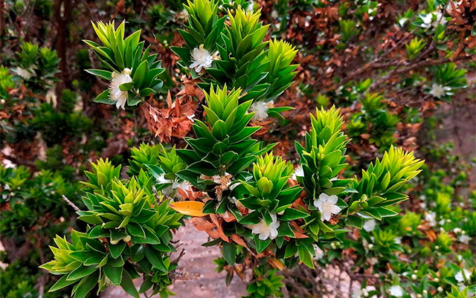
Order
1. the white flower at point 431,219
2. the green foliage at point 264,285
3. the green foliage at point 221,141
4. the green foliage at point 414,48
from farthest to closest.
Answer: the white flower at point 431,219, the green foliage at point 414,48, the green foliage at point 264,285, the green foliage at point 221,141

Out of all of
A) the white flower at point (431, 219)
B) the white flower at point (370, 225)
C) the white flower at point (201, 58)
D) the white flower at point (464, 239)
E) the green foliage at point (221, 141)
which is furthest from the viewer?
the white flower at point (431, 219)

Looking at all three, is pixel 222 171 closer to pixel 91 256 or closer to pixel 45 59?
pixel 91 256

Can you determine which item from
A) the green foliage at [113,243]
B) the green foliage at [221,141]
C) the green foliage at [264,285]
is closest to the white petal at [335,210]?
the green foliage at [221,141]

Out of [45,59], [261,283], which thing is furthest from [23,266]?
[261,283]

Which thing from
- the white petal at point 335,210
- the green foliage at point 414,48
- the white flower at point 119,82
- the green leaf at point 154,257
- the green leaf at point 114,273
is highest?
the green foliage at point 414,48

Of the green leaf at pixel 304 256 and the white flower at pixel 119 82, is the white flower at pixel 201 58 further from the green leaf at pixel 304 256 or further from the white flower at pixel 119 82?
the green leaf at pixel 304 256

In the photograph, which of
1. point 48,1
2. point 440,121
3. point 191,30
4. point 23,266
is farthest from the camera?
point 440,121

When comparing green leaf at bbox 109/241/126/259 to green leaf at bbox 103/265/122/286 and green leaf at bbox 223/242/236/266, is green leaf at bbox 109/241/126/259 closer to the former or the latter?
green leaf at bbox 103/265/122/286
